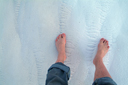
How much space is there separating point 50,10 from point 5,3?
53 cm

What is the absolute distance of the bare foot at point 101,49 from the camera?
88cm

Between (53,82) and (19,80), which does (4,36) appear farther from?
(53,82)

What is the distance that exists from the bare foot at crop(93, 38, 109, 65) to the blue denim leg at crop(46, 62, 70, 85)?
0.35 metres

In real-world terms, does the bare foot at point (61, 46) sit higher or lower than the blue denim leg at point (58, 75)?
higher

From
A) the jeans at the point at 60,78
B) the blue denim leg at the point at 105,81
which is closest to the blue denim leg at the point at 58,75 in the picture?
the jeans at the point at 60,78

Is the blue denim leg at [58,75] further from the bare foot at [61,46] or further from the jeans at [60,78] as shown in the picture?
the bare foot at [61,46]

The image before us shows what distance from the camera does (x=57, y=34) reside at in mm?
964

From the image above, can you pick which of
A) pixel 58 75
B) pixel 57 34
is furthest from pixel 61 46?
pixel 58 75

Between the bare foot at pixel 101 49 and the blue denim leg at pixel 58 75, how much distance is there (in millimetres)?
347

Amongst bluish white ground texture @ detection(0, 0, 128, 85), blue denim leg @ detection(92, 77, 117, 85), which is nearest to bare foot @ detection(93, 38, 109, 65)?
bluish white ground texture @ detection(0, 0, 128, 85)

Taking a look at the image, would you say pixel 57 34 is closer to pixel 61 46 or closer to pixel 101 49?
pixel 61 46

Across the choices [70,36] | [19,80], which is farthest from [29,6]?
[19,80]

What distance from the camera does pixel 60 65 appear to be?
79 centimetres

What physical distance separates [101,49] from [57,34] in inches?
19.7
